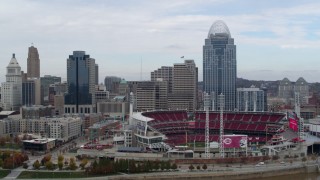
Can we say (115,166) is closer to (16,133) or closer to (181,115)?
(181,115)

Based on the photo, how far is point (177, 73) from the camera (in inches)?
4633

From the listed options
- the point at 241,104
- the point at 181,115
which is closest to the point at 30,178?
the point at 181,115

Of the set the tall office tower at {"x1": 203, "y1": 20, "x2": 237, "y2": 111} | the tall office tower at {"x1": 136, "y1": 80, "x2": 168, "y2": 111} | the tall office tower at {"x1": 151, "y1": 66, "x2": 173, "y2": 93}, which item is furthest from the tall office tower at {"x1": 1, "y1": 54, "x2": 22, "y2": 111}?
the tall office tower at {"x1": 203, "y1": 20, "x2": 237, "y2": 111}

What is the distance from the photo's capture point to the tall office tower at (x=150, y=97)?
112250 mm

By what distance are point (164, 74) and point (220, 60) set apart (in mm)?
22832

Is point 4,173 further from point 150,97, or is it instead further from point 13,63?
point 13,63

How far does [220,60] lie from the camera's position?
141250mm

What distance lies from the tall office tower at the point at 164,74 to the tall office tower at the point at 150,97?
5111 millimetres

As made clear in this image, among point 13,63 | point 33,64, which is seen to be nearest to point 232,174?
point 13,63

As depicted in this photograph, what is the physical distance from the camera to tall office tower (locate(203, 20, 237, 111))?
460 ft

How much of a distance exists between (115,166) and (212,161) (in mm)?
11076

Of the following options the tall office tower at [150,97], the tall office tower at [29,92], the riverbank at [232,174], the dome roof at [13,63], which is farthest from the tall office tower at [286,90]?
the riverbank at [232,174]

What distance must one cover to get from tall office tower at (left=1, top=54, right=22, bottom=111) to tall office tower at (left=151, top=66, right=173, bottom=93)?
108 ft

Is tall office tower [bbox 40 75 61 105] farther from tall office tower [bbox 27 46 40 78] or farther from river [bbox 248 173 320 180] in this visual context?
river [bbox 248 173 320 180]
